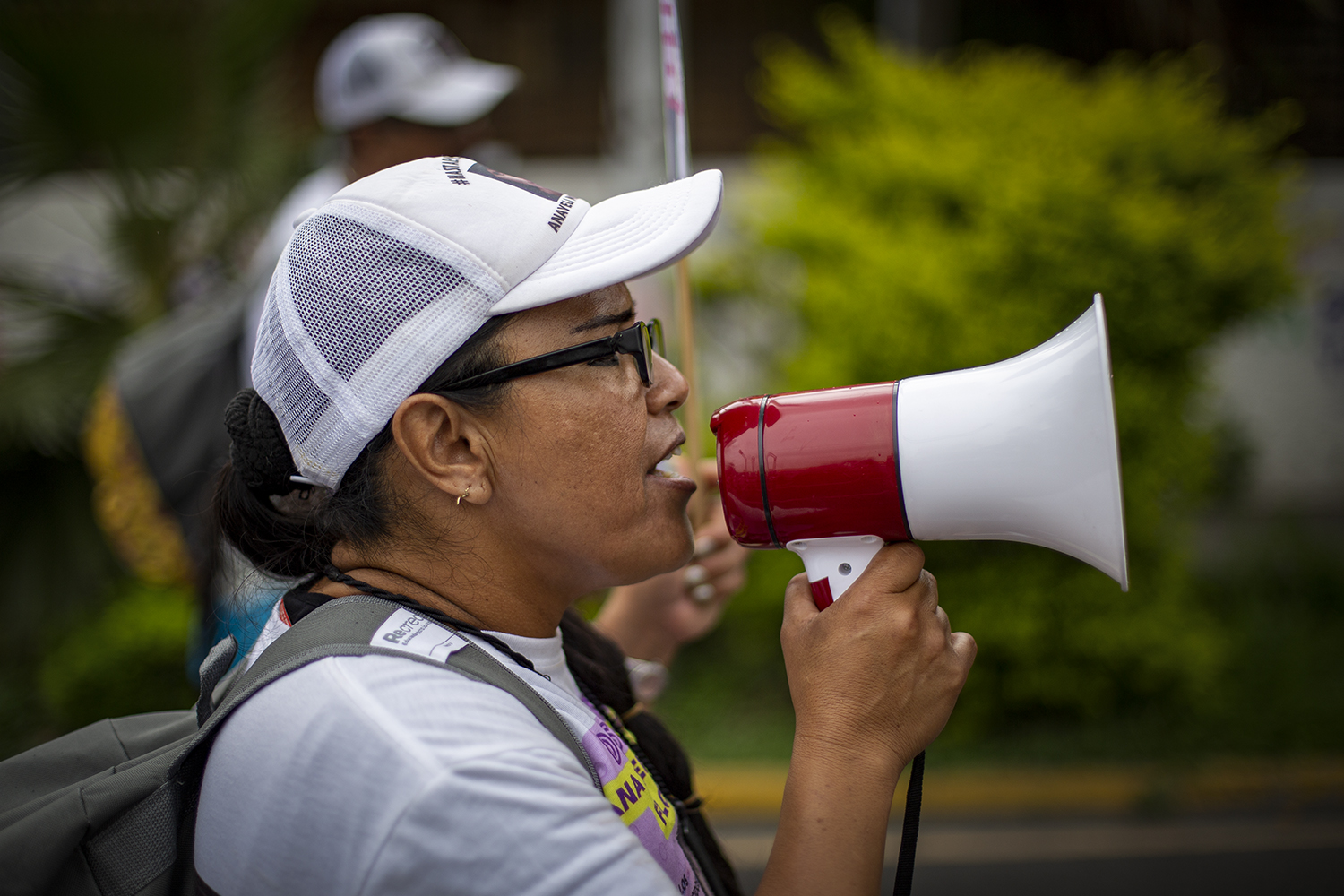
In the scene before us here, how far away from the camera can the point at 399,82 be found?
3555 mm

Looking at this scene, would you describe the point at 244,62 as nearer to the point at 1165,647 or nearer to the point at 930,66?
the point at 930,66

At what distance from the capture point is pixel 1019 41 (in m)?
8.76

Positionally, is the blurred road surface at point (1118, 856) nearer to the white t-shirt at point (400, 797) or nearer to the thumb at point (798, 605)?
the thumb at point (798, 605)

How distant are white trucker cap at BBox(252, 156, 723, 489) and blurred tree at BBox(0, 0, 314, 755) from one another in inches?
145

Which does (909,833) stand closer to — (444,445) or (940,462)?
(940,462)

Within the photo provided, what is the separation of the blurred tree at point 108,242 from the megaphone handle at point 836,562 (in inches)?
158

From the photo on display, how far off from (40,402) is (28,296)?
0.64m

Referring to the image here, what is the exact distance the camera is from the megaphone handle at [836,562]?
1468 mm

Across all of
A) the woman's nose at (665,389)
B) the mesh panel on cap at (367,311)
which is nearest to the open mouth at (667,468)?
the woman's nose at (665,389)

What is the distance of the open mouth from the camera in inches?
59.9

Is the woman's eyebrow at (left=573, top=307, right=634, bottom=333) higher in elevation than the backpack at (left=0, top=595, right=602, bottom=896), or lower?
higher

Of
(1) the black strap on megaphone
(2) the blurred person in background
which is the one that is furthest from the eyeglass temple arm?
(1) the black strap on megaphone

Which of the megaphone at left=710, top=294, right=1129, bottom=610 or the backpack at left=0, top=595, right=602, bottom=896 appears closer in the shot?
the backpack at left=0, top=595, right=602, bottom=896

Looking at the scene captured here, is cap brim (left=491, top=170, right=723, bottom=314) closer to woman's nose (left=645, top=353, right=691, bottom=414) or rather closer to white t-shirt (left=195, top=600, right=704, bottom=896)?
woman's nose (left=645, top=353, right=691, bottom=414)
